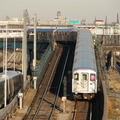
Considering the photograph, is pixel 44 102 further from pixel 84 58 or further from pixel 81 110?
pixel 84 58

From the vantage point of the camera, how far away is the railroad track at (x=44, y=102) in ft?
86.5

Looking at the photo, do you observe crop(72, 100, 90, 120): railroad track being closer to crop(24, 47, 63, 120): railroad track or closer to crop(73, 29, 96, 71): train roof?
crop(24, 47, 63, 120): railroad track

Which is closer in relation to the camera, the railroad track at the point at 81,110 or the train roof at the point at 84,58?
the railroad track at the point at 81,110

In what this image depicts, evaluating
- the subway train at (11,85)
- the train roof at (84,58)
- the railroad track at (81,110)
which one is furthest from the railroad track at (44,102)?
the train roof at (84,58)

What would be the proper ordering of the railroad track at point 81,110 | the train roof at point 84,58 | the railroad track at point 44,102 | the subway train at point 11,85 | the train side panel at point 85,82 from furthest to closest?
the train roof at point 84,58, the train side panel at point 85,82, the subway train at point 11,85, the railroad track at point 44,102, the railroad track at point 81,110

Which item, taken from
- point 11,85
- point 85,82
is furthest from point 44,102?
point 85,82

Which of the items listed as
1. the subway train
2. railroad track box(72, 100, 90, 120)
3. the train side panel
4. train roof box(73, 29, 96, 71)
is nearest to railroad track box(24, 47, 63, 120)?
railroad track box(72, 100, 90, 120)

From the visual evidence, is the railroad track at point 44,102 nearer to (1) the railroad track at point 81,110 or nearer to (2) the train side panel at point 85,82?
(1) the railroad track at point 81,110

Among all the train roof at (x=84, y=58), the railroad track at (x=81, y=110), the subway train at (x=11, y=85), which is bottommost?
the railroad track at (x=81, y=110)

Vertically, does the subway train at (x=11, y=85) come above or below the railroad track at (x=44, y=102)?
above

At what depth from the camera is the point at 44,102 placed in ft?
98.4

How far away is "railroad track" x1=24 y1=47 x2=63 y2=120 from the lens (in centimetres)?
2636

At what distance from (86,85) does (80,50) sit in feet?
25.0

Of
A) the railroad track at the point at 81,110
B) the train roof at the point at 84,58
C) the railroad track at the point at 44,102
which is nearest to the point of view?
the railroad track at the point at 81,110
